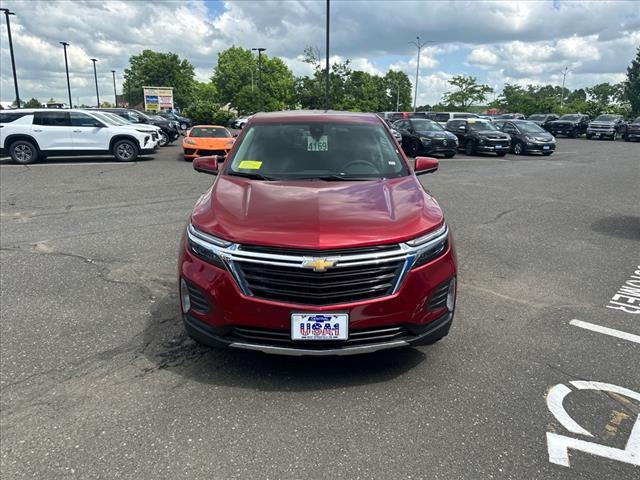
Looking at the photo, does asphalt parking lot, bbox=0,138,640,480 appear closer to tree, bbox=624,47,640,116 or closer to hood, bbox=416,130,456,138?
hood, bbox=416,130,456,138

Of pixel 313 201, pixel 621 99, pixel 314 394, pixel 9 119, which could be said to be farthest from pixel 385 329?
pixel 621 99

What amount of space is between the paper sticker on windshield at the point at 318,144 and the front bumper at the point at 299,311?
5.66 ft

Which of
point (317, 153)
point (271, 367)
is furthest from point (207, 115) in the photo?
point (271, 367)

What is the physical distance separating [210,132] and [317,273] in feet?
51.4

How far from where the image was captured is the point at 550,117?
41375mm

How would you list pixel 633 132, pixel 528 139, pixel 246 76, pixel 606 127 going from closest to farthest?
pixel 528 139
pixel 633 132
pixel 606 127
pixel 246 76

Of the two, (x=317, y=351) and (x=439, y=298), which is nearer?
(x=317, y=351)

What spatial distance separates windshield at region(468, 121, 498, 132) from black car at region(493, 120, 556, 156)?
967 mm

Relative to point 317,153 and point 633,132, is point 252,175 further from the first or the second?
point 633,132

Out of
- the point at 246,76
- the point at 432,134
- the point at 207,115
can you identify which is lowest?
the point at 432,134

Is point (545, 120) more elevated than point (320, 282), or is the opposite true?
point (545, 120)

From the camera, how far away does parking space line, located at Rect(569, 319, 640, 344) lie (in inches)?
154

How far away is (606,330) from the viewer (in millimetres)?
4047

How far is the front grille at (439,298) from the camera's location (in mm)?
3045
